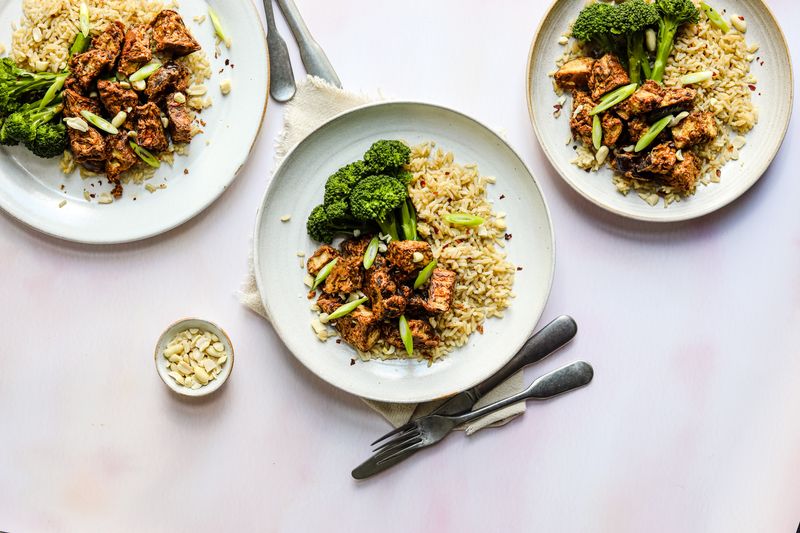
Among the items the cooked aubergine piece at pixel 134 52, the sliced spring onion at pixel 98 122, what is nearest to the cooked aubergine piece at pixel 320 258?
the sliced spring onion at pixel 98 122

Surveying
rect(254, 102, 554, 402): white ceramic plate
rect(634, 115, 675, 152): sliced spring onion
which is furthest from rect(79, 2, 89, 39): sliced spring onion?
rect(634, 115, 675, 152): sliced spring onion

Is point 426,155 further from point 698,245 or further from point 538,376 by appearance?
point 698,245

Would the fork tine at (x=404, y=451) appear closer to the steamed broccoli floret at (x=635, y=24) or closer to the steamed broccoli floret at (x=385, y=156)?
the steamed broccoli floret at (x=385, y=156)

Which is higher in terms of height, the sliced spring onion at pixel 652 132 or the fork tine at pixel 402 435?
the sliced spring onion at pixel 652 132

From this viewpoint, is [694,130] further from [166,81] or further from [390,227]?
[166,81]

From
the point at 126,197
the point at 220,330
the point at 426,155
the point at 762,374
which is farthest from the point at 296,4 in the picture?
the point at 762,374

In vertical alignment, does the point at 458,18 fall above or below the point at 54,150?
above
